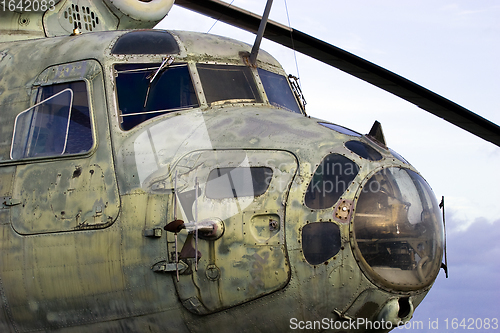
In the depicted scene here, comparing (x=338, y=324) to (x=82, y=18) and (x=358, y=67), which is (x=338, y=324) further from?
(x=82, y=18)

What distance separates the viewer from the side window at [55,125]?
22.0 feet

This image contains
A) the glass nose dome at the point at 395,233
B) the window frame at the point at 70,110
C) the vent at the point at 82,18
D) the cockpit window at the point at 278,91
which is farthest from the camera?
the vent at the point at 82,18

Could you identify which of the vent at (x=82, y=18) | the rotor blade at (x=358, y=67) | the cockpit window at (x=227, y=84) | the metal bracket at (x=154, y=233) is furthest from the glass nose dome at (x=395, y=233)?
the vent at (x=82, y=18)

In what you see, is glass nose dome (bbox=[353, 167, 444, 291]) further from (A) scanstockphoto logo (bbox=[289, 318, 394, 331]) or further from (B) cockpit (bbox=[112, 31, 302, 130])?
(B) cockpit (bbox=[112, 31, 302, 130])

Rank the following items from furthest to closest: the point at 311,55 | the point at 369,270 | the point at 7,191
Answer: the point at 311,55
the point at 7,191
the point at 369,270

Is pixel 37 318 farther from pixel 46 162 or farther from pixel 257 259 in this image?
pixel 257 259

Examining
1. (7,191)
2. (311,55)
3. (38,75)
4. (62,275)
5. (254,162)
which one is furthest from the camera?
(311,55)

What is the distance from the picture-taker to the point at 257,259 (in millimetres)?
5605

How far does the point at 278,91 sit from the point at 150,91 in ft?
5.44

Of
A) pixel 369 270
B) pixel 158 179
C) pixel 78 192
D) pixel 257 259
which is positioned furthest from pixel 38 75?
pixel 369 270

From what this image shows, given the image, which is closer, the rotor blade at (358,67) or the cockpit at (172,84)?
the cockpit at (172,84)

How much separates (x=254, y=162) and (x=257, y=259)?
89 centimetres

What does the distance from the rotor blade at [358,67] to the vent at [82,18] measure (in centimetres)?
157

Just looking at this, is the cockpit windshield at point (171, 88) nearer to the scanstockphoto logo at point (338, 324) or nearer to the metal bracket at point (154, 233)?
the metal bracket at point (154, 233)
